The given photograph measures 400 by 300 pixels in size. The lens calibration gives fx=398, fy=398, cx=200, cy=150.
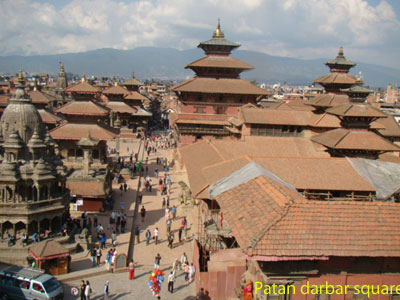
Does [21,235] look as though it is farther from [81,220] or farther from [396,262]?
[396,262]

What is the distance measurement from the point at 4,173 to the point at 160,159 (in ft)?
81.0

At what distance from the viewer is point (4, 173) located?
61.5 ft

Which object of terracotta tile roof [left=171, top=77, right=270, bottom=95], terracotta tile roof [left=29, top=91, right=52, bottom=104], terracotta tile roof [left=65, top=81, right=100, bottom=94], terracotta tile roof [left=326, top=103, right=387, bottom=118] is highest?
terracotta tile roof [left=171, top=77, right=270, bottom=95]

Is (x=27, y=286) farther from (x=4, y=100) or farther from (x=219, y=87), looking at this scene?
(x=4, y=100)

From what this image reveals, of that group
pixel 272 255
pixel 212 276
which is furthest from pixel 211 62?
pixel 272 255

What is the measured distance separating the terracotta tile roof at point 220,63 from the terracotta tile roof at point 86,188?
672 inches

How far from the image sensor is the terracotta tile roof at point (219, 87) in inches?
1441

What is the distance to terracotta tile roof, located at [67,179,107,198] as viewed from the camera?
80.9 feet

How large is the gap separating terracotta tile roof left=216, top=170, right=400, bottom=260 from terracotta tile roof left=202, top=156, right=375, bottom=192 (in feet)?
23.0

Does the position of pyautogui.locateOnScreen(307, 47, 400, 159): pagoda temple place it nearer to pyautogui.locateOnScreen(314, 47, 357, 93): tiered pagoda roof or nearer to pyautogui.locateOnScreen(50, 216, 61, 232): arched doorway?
pyautogui.locateOnScreen(314, 47, 357, 93): tiered pagoda roof

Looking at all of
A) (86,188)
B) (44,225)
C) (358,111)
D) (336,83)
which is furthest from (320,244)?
(336,83)

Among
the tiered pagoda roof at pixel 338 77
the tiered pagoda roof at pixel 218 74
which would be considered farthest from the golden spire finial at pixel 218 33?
the tiered pagoda roof at pixel 338 77

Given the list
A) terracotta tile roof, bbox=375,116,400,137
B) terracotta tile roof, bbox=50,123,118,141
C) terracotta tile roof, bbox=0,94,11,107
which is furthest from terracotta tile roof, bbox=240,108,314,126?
terracotta tile roof, bbox=0,94,11,107

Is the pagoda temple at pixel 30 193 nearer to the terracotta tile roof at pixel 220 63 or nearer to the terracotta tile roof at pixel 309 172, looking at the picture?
the terracotta tile roof at pixel 309 172
